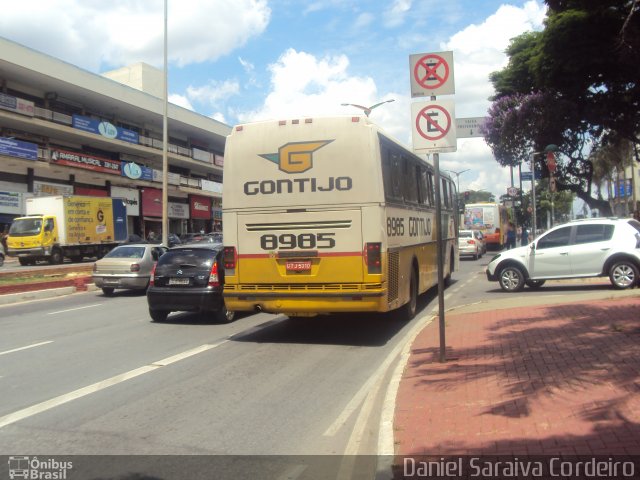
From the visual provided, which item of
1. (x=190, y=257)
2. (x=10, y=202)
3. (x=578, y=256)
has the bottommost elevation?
(x=578, y=256)

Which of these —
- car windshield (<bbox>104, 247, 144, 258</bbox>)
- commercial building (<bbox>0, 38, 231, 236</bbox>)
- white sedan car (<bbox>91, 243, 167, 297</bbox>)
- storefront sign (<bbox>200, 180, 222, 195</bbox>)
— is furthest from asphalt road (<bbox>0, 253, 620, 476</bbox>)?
storefront sign (<bbox>200, 180, 222, 195</bbox>)

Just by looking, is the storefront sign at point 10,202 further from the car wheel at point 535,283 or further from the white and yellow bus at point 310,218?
the car wheel at point 535,283

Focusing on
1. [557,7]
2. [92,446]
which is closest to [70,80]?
[557,7]

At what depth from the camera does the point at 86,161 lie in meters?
40.3

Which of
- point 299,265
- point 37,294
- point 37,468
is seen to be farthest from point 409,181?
point 37,294

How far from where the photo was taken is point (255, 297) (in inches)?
364

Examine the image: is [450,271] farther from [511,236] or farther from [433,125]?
[511,236]

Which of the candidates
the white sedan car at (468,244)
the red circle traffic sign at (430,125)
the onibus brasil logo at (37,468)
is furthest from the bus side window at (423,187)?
the white sedan car at (468,244)

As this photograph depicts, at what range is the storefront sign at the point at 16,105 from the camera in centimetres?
3403

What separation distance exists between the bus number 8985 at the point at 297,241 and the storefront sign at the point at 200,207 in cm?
4830

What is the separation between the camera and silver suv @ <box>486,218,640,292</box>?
13.5m

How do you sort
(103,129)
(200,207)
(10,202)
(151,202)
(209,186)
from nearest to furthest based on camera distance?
(10,202), (103,129), (151,202), (209,186), (200,207)

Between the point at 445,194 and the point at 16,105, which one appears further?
the point at 16,105

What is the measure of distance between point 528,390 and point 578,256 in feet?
31.6
